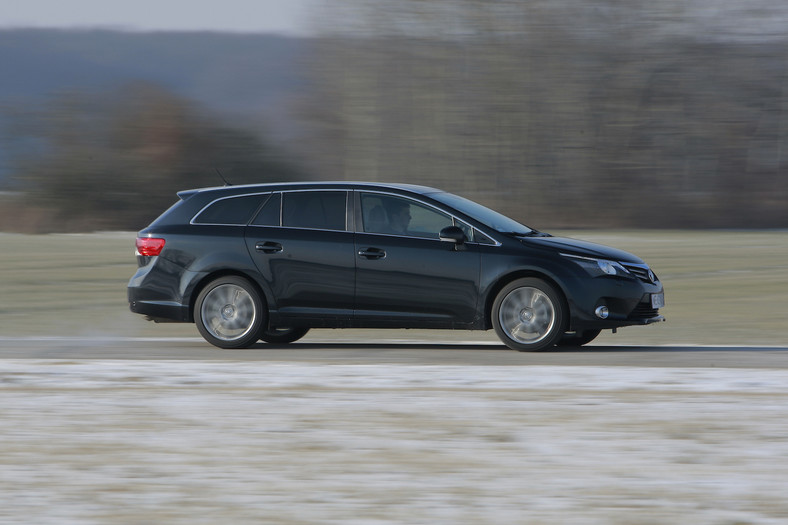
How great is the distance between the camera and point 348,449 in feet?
20.2

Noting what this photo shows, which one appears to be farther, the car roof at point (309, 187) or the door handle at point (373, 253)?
the car roof at point (309, 187)

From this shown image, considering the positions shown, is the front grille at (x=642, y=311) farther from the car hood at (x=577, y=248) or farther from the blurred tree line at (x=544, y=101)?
the blurred tree line at (x=544, y=101)

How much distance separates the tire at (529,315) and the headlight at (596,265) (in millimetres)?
319

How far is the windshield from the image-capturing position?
34.7 feet

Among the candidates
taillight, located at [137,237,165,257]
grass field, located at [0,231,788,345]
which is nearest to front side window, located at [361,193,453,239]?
taillight, located at [137,237,165,257]

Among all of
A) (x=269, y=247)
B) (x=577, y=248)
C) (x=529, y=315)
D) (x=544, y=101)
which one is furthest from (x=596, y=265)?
(x=544, y=101)

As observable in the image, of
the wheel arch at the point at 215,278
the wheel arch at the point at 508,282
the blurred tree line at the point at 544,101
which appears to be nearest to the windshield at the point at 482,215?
the wheel arch at the point at 508,282

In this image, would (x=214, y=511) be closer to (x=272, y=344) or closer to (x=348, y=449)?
(x=348, y=449)

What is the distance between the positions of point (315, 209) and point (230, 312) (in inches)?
47.4

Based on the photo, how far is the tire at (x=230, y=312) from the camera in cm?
1066

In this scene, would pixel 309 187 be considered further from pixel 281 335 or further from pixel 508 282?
pixel 508 282

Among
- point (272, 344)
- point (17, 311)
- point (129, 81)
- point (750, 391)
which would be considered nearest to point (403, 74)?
point (129, 81)

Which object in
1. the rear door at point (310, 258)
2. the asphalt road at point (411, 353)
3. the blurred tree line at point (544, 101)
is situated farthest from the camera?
the blurred tree line at point (544, 101)

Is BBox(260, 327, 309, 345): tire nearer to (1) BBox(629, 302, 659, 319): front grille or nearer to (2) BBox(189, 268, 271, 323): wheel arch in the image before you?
(2) BBox(189, 268, 271, 323): wheel arch
